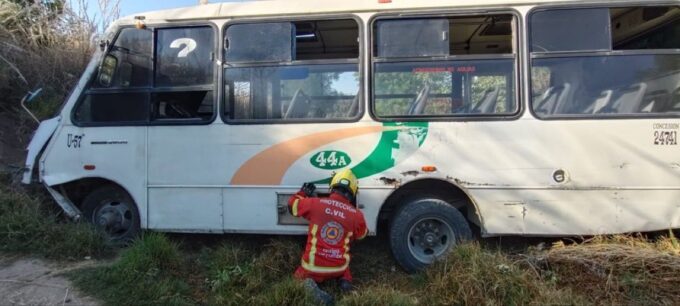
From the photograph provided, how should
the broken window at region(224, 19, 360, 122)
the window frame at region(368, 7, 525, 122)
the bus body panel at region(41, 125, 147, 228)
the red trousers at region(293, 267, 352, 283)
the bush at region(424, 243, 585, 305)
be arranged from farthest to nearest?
1. the bus body panel at region(41, 125, 147, 228)
2. the broken window at region(224, 19, 360, 122)
3. the window frame at region(368, 7, 525, 122)
4. the red trousers at region(293, 267, 352, 283)
5. the bush at region(424, 243, 585, 305)

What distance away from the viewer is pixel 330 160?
198 inches

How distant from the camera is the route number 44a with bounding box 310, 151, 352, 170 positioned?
197 inches

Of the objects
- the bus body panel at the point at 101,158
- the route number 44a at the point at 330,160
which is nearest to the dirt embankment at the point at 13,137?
the bus body panel at the point at 101,158

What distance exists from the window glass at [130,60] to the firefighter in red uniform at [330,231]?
2223 mm

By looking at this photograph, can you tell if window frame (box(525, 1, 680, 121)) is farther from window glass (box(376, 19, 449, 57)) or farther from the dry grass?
the dry grass

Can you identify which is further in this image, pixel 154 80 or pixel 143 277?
pixel 154 80

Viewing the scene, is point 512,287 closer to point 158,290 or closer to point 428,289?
point 428,289

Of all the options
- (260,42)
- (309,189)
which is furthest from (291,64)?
(309,189)

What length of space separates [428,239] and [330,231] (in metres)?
1.11

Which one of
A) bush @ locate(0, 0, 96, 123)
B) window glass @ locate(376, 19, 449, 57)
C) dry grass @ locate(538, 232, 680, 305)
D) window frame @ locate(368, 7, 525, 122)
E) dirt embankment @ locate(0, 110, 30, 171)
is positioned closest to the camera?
dry grass @ locate(538, 232, 680, 305)

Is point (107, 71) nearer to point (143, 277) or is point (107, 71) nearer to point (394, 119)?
point (143, 277)

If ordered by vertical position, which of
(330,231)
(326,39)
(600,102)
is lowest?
(330,231)

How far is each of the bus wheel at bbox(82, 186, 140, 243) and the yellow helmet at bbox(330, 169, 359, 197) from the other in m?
2.27

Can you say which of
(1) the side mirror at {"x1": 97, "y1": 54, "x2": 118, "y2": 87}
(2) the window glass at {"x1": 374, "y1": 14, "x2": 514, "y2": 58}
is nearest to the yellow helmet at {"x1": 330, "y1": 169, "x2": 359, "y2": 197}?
Result: (2) the window glass at {"x1": 374, "y1": 14, "x2": 514, "y2": 58}
